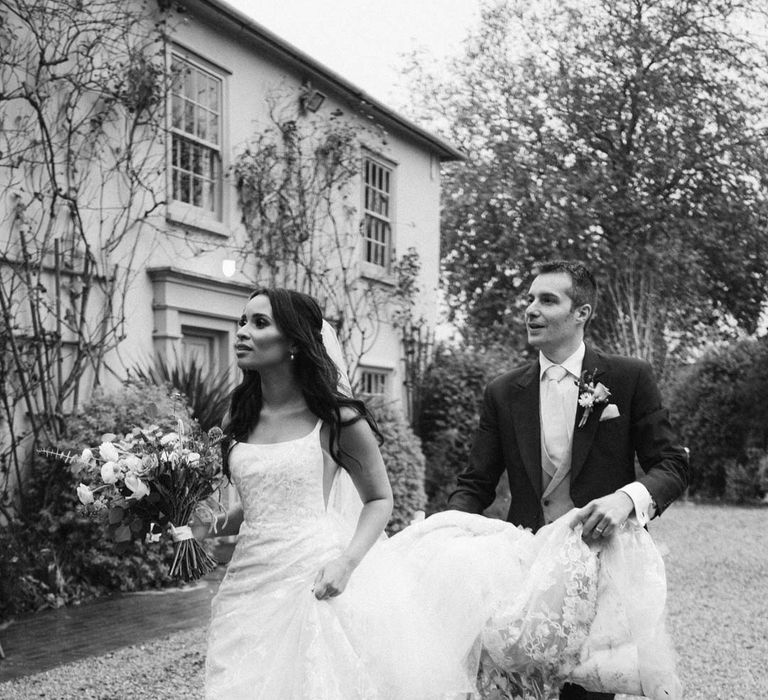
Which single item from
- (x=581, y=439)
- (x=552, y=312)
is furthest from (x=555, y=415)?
(x=552, y=312)

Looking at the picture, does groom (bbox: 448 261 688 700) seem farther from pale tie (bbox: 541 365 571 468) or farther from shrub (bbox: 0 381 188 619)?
shrub (bbox: 0 381 188 619)

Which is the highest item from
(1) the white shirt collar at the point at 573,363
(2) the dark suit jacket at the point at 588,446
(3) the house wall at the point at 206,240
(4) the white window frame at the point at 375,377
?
(3) the house wall at the point at 206,240

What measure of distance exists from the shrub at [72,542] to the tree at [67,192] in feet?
1.10

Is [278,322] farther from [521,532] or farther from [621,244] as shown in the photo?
[621,244]

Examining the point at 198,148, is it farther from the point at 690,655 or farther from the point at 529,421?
the point at 529,421

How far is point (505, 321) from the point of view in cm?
2752

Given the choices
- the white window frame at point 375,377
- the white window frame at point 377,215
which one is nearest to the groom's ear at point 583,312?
the white window frame at point 375,377

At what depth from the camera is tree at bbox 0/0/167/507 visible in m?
9.10

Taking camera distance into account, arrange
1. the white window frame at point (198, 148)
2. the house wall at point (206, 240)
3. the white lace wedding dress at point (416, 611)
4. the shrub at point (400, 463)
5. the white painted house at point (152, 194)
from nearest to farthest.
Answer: the white lace wedding dress at point (416, 611) < the white painted house at point (152, 194) < the house wall at point (206, 240) < the white window frame at point (198, 148) < the shrub at point (400, 463)

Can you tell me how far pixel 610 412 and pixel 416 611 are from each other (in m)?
1.07

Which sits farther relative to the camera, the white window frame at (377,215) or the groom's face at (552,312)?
the white window frame at (377,215)

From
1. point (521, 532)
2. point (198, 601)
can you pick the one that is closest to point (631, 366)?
point (521, 532)

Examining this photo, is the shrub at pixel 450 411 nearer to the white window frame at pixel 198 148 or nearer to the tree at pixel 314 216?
the tree at pixel 314 216

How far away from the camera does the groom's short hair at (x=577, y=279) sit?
158 inches
